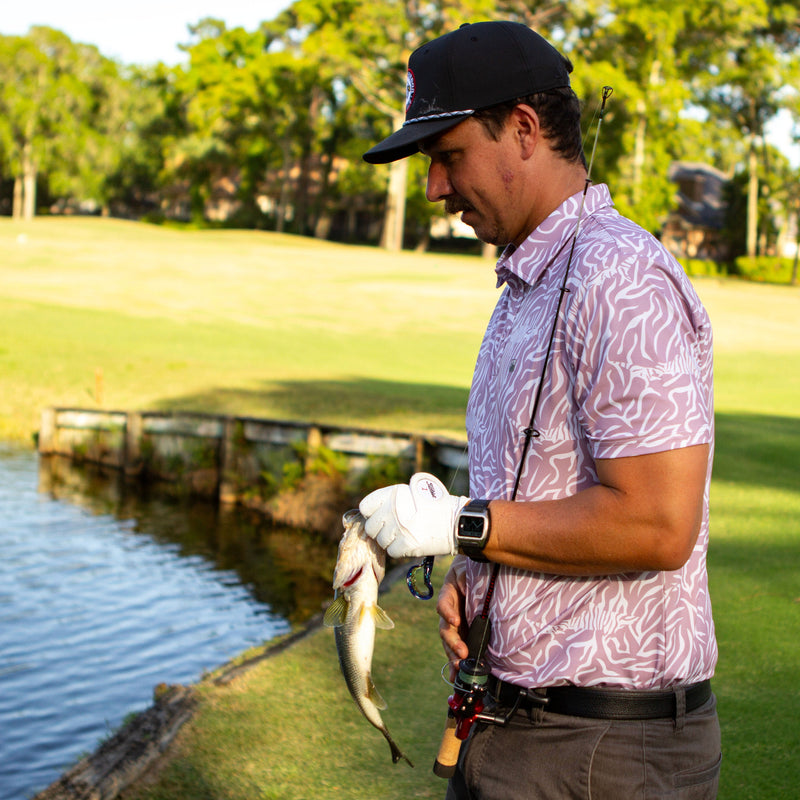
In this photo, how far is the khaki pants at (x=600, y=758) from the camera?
6.73ft

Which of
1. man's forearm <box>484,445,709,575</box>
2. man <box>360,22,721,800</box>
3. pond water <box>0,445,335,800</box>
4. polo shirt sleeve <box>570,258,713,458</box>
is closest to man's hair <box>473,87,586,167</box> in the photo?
man <box>360,22,721,800</box>

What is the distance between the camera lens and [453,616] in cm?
239

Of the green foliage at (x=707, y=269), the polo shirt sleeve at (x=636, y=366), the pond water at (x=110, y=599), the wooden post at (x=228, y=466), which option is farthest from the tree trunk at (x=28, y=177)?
the polo shirt sleeve at (x=636, y=366)

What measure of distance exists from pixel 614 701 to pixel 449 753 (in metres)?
0.48

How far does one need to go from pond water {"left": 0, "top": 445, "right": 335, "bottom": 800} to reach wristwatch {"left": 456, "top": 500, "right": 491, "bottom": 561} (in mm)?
4652

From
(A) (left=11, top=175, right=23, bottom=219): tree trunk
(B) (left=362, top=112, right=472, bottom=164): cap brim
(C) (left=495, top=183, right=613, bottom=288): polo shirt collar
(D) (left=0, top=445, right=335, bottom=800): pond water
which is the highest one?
(A) (left=11, top=175, right=23, bottom=219): tree trunk

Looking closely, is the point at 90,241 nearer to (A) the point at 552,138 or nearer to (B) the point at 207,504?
(B) the point at 207,504

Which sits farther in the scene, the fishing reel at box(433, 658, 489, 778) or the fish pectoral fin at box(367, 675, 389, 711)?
the fish pectoral fin at box(367, 675, 389, 711)

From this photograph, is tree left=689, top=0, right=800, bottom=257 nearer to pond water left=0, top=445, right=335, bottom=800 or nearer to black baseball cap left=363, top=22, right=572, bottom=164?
pond water left=0, top=445, right=335, bottom=800

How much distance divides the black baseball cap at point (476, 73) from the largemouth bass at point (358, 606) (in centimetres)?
84

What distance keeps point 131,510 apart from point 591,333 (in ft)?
37.6

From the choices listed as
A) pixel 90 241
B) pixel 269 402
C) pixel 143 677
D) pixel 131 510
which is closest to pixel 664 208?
pixel 90 241

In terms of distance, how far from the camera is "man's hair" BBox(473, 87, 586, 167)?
2119 millimetres

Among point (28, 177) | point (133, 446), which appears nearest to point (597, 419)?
point (133, 446)
